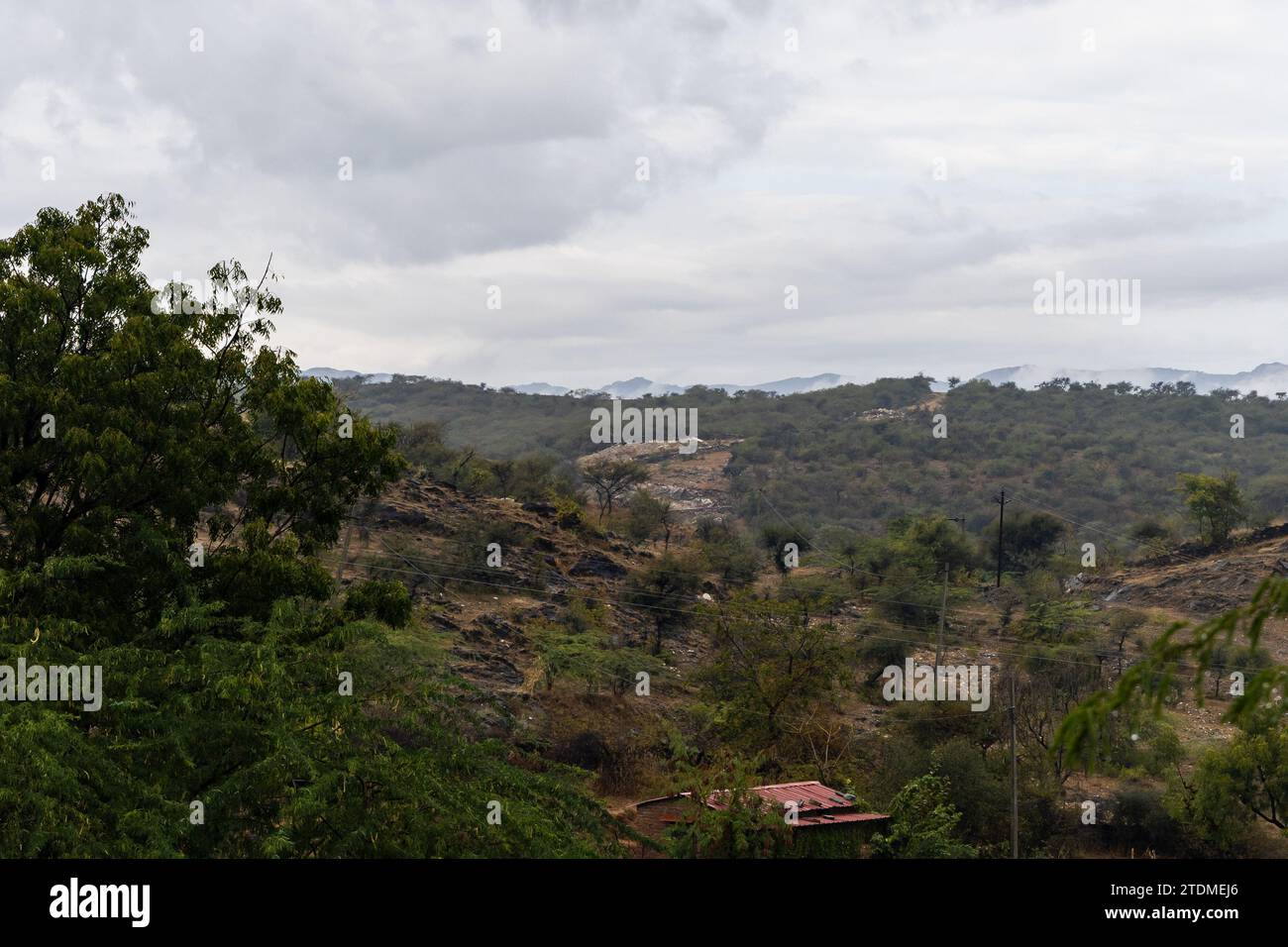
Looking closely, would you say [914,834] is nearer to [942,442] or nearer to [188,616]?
[188,616]

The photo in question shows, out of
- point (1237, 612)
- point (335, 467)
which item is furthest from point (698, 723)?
point (1237, 612)

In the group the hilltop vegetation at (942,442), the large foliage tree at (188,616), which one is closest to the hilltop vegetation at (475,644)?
the large foliage tree at (188,616)

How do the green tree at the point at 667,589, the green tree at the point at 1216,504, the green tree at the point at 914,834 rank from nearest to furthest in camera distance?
the green tree at the point at 914,834 < the green tree at the point at 667,589 < the green tree at the point at 1216,504

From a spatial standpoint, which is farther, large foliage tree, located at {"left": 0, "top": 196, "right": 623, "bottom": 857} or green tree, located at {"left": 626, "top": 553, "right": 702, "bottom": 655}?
green tree, located at {"left": 626, "top": 553, "right": 702, "bottom": 655}

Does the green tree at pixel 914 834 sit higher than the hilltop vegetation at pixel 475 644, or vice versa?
the hilltop vegetation at pixel 475 644

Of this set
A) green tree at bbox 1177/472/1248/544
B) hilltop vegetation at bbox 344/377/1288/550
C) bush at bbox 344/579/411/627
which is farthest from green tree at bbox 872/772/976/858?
hilltop vegetation at bbox 344/377/1288/550

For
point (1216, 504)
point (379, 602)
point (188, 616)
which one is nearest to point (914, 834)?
point (379, 602)

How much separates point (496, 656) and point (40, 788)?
59.8ft

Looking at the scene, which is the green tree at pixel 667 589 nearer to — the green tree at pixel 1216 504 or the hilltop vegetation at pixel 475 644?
the hilltop vegetation at pixel 475 644

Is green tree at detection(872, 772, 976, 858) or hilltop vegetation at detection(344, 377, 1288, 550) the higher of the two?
hilltop vegetation at detection(344, 377, 1288, 550)

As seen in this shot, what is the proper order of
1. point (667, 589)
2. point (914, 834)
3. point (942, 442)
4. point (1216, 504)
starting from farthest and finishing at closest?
point (942, 442), point (1216, 504), point (667, 589), point (914, 834)

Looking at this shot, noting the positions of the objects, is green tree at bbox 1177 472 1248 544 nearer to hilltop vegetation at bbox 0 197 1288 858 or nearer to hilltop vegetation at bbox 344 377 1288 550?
hilltop vegetation at bbox 0 197 1288 858
